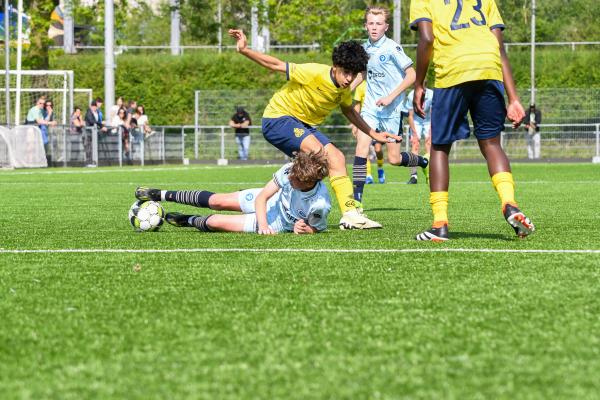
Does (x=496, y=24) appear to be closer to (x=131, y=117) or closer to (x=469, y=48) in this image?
(x=469, y=48)

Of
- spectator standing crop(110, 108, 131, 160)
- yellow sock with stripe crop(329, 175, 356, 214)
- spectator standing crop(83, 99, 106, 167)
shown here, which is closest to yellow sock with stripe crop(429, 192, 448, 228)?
yellow sock with stripe crop(329, 175, 356, 214)

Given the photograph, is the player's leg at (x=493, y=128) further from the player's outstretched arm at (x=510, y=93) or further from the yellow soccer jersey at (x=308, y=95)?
the yellow soccer jersey at (x=308, y=95)

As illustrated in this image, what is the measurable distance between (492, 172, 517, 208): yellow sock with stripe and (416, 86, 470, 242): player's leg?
34 centimetres

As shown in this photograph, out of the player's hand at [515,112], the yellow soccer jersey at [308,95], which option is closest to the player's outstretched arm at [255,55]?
the yellow soccer jersey at [308,95]

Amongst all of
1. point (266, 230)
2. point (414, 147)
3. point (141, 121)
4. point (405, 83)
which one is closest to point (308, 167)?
point (266, 230)

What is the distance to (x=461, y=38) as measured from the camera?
7.91 m

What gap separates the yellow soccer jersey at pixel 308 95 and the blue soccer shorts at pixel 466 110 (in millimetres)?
1435

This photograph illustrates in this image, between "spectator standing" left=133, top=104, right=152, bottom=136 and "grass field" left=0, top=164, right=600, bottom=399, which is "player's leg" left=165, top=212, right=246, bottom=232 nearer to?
"grass field" left=0, top=164, right=600, bottom=399

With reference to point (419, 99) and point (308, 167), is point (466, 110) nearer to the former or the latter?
point (419, 99)

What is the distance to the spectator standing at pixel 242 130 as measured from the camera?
38031 millimetres

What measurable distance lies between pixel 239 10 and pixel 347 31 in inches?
246

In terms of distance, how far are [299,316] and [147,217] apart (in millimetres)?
4452

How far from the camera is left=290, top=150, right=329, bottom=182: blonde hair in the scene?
812cm

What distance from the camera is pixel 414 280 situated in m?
5.59
